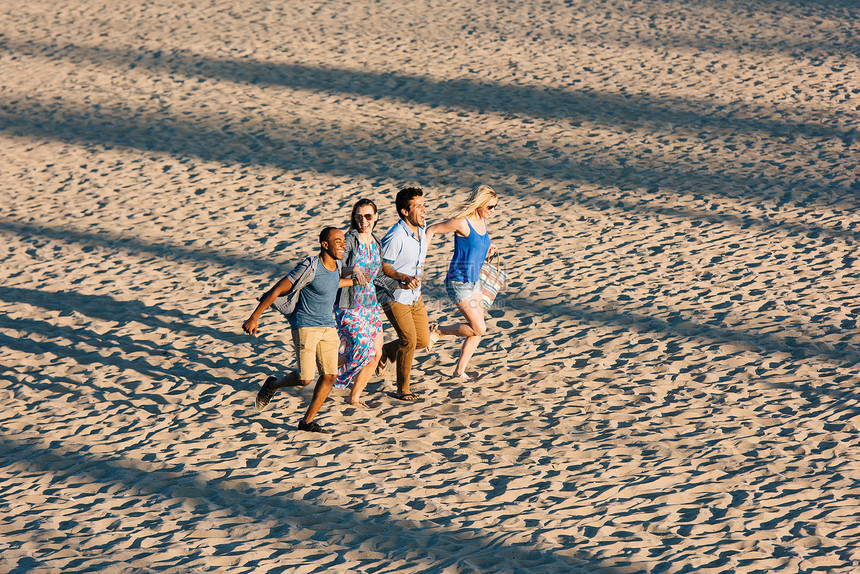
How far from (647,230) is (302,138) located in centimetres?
590

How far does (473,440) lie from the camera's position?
6.57 metres

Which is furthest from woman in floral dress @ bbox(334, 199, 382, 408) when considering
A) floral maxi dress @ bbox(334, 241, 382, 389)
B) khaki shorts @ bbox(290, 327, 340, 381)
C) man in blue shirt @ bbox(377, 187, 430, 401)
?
khaki shorts @ bbox(290, 327, 340, 381)

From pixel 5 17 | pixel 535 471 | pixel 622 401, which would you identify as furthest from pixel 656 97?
pixel 5 17

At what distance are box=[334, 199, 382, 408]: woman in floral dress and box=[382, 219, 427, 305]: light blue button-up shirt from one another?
9 centimetres

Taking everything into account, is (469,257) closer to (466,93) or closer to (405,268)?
(405,268)

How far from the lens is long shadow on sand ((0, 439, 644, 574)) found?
5.12 meters

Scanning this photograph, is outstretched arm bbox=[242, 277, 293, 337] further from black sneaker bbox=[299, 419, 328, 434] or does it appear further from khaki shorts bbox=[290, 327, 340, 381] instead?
black sneaker bbox=[299, 419, 328, 434]

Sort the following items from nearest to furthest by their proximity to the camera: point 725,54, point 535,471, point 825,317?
1. point 535,471
2. point 825,317
3. point 725,54

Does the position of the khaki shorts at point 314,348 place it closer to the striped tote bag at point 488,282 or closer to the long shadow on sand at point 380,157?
the striped tote bag at point 488,282

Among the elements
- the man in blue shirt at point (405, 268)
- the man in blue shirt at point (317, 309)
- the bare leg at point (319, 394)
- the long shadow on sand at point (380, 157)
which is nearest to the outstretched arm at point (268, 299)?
the man in blue shirt at point (317, 309)

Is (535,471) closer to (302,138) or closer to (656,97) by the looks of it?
(302,138)

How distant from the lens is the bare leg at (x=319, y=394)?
652cm

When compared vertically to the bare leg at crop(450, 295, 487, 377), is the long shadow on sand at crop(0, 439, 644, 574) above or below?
below

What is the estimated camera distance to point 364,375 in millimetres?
6930
